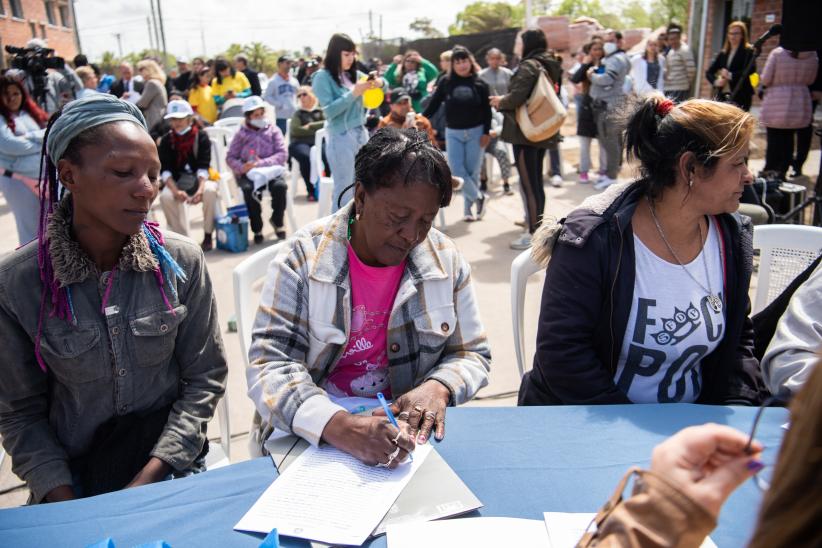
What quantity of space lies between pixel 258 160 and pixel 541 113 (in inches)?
112

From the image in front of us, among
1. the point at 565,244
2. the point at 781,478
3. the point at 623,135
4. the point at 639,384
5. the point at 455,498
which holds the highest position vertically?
the point at 623,135

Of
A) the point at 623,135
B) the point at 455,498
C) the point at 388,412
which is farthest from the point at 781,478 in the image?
the point at 623,135

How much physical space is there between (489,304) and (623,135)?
2478 millimetres

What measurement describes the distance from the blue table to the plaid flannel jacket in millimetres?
239

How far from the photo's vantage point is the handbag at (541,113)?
5219 mm

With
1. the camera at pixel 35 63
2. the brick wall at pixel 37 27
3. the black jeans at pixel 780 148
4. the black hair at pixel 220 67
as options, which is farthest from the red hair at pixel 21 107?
the brick wall at pixel 37 27

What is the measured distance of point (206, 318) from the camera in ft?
5.97

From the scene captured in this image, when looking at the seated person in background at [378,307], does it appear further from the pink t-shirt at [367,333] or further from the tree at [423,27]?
the tree at [423,27]

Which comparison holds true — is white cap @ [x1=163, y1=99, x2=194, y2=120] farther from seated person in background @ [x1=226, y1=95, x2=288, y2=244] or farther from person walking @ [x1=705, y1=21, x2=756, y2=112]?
person walking @ [x1=705, y1=21, x2=756, y2=112]

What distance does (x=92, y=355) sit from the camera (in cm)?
161

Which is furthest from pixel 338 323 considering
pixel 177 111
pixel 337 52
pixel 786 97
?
pixel 786 97

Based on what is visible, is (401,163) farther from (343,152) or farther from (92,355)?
(343,152)

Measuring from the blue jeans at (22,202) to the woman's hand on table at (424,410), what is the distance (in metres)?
3.89

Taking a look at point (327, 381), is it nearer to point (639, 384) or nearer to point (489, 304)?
point (639, 384)
